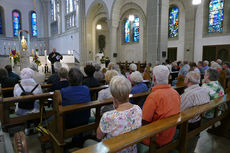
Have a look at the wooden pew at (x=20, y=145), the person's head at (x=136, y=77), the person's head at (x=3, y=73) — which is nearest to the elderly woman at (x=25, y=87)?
the person's head at (x=3, y=73)

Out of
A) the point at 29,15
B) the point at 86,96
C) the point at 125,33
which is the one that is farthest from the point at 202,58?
the point at 29,15

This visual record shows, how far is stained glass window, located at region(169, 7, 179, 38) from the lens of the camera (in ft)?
41.3

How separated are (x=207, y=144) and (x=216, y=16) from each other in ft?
33.6

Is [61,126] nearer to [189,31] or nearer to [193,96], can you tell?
[193,96]

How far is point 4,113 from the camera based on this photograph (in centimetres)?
265

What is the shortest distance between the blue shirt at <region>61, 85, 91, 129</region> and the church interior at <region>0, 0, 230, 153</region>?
0.04 ft

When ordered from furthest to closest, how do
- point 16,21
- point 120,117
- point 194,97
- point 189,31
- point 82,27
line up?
point 16,21
point 82,27
point 189,31
point 194,97
point 120,117

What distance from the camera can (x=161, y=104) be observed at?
5.83 ft

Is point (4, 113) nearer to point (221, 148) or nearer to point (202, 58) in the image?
point (221, 148)

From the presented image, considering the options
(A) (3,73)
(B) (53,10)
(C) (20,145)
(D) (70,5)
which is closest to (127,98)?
(C) (20,145)

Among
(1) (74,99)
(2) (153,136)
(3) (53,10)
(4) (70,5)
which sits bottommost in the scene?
(2) (153,136)

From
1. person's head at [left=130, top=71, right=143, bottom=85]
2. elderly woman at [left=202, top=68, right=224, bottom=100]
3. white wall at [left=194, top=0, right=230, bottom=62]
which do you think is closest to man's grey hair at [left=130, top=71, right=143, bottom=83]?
person's head at [left=130, top=71, right=143, bottom=85]

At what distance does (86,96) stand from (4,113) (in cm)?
137

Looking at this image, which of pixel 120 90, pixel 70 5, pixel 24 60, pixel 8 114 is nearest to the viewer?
pixel 120 90
